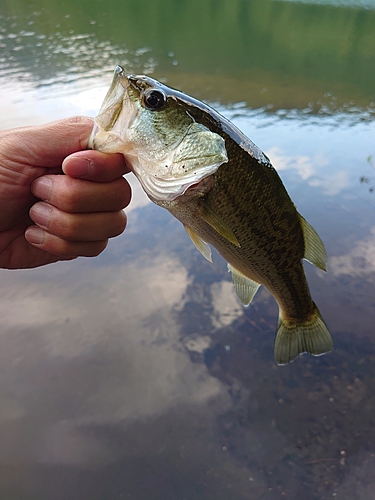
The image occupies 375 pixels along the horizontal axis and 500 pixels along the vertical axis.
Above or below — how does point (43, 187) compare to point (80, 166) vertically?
below

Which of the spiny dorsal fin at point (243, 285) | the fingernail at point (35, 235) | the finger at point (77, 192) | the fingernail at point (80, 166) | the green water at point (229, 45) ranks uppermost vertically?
the fingernail at point (80, 166)

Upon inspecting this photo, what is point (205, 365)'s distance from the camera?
3.02 meters

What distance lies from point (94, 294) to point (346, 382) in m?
2.29

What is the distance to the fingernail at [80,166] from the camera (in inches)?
57.4

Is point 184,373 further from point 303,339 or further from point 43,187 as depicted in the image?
point 43,187

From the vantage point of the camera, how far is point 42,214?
1.66 m

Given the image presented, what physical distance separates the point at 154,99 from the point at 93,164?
0.34 meters

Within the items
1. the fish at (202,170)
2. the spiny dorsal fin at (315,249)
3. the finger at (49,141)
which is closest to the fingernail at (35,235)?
the finger at (49,141)

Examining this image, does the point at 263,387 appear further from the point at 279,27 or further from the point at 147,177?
the point at 279,27

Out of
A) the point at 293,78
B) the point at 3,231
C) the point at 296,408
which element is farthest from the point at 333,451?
the point at 293,78

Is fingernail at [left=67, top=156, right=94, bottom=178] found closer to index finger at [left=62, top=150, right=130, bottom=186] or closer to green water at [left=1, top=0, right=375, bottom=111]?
index finger at [left=62, top=150, right=130, bottom=186]

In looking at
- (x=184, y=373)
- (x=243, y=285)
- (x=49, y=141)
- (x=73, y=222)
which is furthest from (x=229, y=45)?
(x=73, y=222)

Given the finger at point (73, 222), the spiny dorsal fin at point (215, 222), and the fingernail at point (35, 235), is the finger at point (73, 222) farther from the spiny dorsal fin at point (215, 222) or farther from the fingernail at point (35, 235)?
the spiny dorsal fin at point (215, 222)

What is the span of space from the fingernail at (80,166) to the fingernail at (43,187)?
0.17 m
